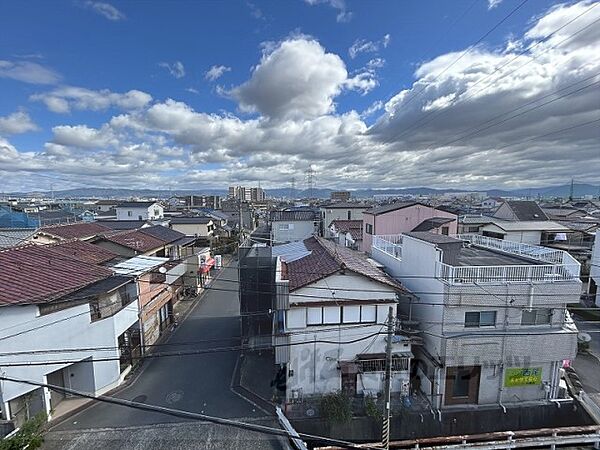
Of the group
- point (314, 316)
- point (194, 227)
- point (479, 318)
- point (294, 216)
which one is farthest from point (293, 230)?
point (479, 318)

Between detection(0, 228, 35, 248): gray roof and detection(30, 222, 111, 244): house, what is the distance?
0.58 metres

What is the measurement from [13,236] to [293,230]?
1237 inches

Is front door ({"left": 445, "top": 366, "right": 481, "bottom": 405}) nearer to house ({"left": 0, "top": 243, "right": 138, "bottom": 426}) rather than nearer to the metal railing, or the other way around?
the metal railing

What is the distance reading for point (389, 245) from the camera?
21.1 metres

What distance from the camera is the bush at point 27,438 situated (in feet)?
35.8

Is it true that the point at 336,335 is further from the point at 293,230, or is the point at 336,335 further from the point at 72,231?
the point at 293,230

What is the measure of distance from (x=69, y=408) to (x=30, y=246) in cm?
878

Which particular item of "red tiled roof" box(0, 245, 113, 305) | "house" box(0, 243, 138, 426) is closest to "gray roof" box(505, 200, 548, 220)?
"house" box(0, 243, 138, 426)

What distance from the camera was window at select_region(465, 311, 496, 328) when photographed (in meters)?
14.4

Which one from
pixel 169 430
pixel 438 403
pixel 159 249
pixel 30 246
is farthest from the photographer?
pixel 159 249

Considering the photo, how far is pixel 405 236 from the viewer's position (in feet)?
58.9

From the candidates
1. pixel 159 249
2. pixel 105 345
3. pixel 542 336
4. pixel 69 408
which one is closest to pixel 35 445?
pixel 69 408

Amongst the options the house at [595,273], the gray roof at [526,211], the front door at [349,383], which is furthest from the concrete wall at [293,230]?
the house at [595,273]

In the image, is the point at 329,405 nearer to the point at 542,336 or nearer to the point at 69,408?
the point at 542,336
